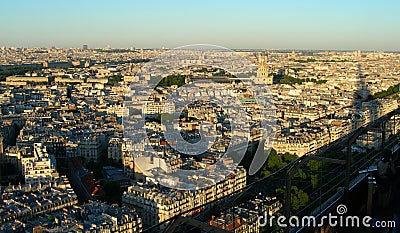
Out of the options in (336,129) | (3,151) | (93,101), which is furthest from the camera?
(93,101)

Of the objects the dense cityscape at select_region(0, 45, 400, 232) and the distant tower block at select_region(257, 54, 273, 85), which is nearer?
the dense cityscape at select_region(0, 45, 400, 232)

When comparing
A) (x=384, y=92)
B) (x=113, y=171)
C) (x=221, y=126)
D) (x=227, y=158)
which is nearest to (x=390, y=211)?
(x=227, y=158)

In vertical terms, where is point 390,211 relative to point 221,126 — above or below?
above

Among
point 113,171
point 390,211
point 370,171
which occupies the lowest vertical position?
point 113,171

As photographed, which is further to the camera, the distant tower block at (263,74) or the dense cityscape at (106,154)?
the distant tower block at (263,74)

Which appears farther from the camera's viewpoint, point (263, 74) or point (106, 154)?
point (263, 74)

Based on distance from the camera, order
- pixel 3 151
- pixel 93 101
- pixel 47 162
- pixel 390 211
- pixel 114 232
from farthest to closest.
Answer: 1. pixel 93 101
2. pixel 3 151
3. pixel 47 162
4. pixel 114 232
5. pixel 390 211

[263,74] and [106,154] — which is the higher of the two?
[263,74]

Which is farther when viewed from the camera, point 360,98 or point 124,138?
point 360,98

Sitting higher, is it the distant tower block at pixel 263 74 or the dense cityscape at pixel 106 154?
the distant tower block at pixel 263 74

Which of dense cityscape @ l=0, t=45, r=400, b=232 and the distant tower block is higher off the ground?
the distant tower block

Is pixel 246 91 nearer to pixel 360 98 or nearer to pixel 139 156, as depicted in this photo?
pixel 360 98
